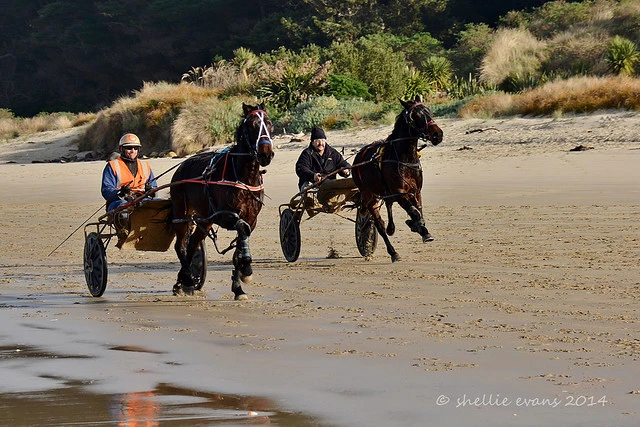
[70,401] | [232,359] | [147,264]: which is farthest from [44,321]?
[147,264]

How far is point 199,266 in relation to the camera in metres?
12.7

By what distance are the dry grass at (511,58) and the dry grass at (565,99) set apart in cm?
534

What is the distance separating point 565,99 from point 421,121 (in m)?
14.3

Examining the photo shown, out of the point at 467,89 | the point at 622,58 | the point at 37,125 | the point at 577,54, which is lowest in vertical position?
the point at 467,89

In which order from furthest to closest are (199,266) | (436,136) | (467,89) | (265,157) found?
1. (467,89)
2. (436,136)
3. (199,266)
4. (265,157)

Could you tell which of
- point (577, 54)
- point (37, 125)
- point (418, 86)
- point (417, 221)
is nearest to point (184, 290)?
point (417, 221)

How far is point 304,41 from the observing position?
60219 millimetres

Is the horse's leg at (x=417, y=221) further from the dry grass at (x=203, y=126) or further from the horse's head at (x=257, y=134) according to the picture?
the dry grass at (x=203, y=126)

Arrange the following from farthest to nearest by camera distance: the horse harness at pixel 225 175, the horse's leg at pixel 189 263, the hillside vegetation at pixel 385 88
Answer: the hillside vegetation at pixel 385 88
the horse's leg at pixel 189 263
the horse harness at pixel 225 175

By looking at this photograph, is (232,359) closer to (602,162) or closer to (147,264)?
(147,264)

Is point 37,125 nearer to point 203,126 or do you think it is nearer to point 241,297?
point 203,126

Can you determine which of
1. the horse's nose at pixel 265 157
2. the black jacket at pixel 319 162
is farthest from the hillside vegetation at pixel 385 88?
the horse's nose at pixel 265 157

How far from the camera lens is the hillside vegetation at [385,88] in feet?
97.1

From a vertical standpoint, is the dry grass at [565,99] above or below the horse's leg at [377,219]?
above
